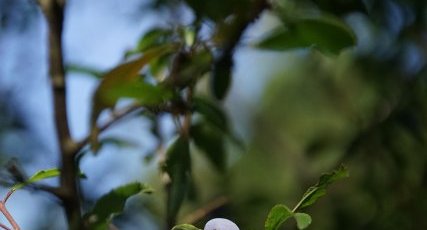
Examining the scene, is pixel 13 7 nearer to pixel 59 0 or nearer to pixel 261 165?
pixel 59 0

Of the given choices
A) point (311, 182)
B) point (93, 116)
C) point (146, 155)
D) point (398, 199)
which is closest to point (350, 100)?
point (311, 182)

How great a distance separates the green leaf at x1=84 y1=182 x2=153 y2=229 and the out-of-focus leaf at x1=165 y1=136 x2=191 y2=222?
13 centimetres

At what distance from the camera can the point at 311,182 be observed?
6.76 ft

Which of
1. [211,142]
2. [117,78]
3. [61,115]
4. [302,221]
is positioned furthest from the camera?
[211,142]

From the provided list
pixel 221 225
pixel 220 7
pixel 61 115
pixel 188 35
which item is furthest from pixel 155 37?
pixel 221 225

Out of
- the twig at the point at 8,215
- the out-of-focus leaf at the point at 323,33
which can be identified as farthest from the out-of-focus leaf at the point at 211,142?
the twig at the point at 8,215

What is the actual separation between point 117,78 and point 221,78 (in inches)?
9.3

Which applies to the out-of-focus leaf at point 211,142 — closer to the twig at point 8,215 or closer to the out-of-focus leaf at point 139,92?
the out-of-focus leaf at point 139,92

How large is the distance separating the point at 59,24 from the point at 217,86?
35 centimetres

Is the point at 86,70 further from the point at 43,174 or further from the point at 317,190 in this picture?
the point at 317,190

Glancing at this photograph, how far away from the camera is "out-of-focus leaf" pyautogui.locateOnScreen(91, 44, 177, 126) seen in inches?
34.5

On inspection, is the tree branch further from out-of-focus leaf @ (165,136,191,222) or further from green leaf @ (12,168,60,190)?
out-of-focus leaf @ (165,136,191,222)

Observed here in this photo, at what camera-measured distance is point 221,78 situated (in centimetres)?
110

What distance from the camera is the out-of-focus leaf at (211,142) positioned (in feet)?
4.02
